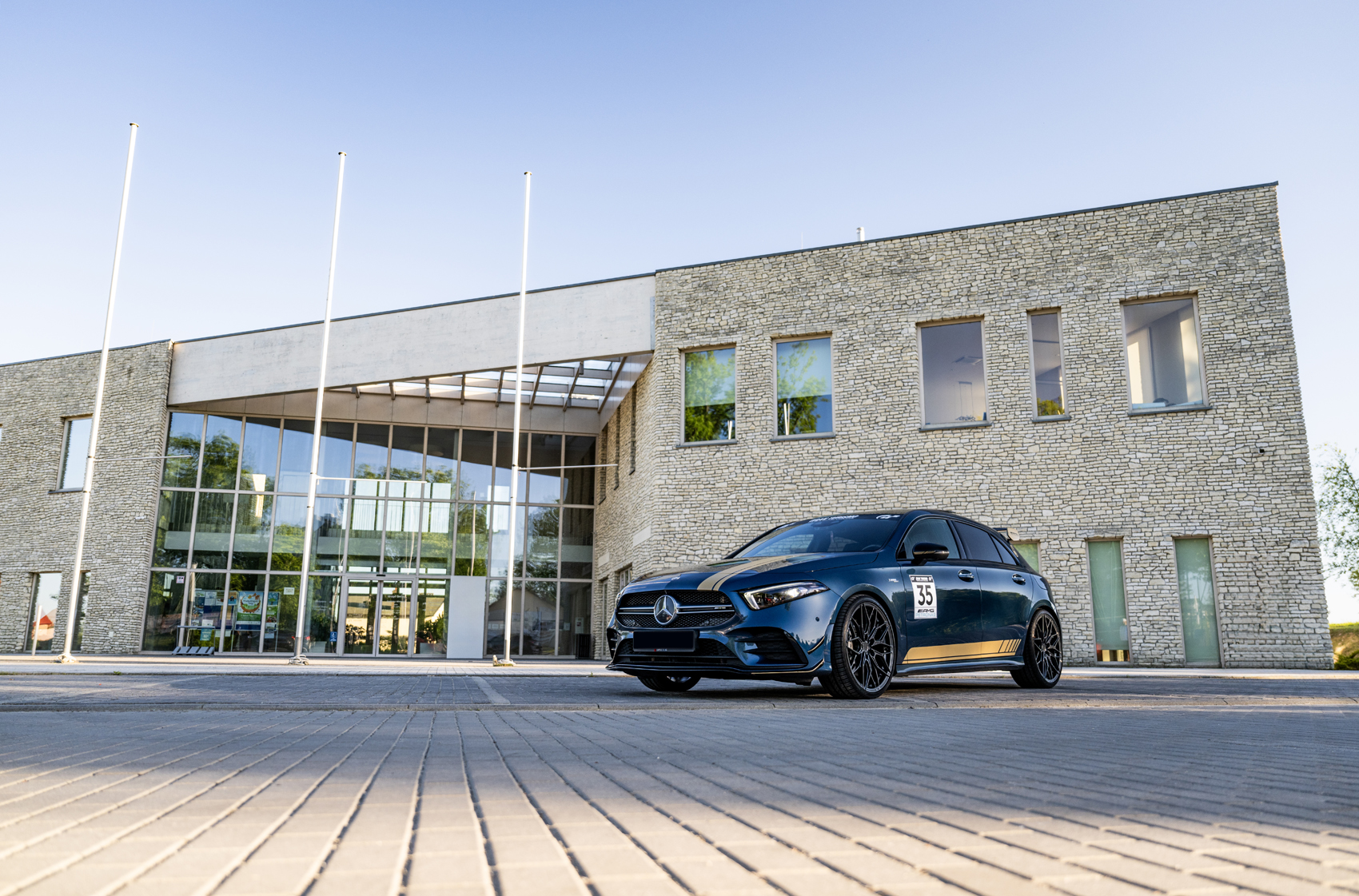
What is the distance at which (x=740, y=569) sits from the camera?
303 inches

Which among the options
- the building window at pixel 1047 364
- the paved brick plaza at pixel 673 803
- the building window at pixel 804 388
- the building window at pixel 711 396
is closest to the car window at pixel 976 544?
the paved brick plaza at pixel 673 803

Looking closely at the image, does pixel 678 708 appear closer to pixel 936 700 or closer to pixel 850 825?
pixel 936 700

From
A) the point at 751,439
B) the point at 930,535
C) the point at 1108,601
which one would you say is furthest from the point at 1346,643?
the point at 930,535

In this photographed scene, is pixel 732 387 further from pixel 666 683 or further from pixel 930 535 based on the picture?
pixel 666 683

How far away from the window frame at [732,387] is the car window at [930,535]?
1135 centimetres

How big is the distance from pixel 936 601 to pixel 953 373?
1184cm

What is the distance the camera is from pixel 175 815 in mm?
2371

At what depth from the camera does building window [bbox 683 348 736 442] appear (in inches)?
809

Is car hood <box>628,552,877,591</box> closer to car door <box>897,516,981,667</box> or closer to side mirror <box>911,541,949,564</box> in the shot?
side mirror <box>911,541,949,564</box>

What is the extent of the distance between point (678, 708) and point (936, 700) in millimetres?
2217

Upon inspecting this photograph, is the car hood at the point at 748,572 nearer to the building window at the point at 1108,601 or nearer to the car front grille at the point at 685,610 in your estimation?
the car front grille at the point at 685,610

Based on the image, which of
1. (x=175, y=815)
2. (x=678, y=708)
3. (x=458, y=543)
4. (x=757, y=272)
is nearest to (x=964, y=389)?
(x=757, y=272)

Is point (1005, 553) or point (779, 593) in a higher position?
point (1005, 553)

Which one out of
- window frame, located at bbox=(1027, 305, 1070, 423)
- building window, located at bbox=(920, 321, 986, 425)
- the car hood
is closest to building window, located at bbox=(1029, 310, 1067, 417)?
window frame, located at bbox=(1027, 305, 1070, 423)
